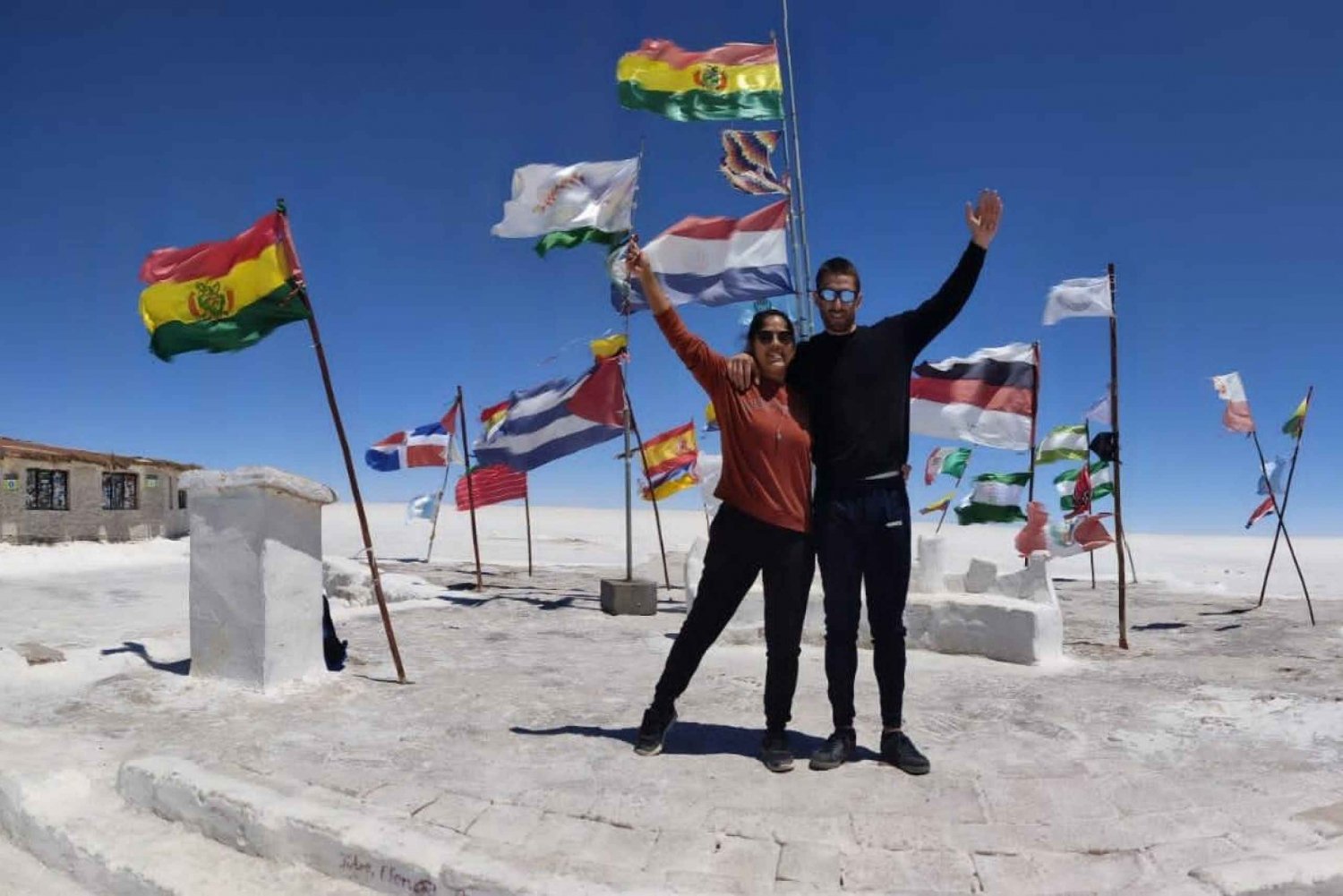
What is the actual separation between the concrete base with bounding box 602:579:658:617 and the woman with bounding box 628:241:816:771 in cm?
658

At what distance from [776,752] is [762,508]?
3.45 ft

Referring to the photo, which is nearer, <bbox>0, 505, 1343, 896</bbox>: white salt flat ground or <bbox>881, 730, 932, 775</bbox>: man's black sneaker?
<bbox>0, 505, 1343, 896</bbox>: white salt flat ground

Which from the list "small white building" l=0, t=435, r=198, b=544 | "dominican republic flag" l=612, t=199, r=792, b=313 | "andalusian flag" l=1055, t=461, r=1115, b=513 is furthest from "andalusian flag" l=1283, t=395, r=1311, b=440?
"small white building" l=0, t=435, r=198, b=544

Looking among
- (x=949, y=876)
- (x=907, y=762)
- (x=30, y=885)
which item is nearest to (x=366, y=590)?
(x=30, y=885)

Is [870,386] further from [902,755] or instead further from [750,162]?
[750,162]

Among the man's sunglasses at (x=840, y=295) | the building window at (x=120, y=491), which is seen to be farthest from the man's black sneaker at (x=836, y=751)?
the building window at (x=120, y=491)

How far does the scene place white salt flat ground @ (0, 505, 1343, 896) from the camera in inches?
115

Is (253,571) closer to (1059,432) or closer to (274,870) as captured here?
(274,870)

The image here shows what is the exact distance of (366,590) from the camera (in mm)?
12219

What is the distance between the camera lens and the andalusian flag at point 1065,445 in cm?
1283

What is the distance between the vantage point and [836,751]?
3926mm

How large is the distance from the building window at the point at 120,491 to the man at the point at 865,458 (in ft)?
89.9

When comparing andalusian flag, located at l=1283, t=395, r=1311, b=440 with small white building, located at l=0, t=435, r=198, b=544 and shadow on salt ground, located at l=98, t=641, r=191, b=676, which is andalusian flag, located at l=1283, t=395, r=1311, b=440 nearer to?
shadow on salt ground, located at l=98, t=641, r=191, b=676

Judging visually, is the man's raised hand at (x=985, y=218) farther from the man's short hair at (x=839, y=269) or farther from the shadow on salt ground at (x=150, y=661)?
the shadow on salt ground at (x=150, y=661)
